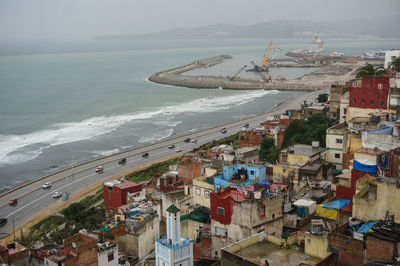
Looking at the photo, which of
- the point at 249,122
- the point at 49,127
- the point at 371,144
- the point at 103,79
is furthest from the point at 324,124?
the point at 103,79

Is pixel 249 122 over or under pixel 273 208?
under

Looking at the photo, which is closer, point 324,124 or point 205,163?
point 205,163

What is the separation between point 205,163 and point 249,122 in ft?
95.0

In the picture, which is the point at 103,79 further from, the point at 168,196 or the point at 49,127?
the point at 168,196

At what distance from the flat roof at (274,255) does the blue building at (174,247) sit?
1.93 metres

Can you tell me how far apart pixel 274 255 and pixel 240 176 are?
26.0 ft

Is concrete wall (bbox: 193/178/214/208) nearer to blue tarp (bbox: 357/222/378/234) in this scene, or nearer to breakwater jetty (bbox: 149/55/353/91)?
blue tarp (bbox: 357/222/378/234)

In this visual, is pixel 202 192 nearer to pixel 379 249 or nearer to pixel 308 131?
pixel 379 249

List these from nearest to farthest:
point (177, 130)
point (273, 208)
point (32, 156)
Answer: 1. point (273, 208)
2. point (32, 156)
3. point (177, 130)

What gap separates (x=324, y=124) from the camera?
29234mm

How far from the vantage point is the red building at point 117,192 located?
24.3 metres

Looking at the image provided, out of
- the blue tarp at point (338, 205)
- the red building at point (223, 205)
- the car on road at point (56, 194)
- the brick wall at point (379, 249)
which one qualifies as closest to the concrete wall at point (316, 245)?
the brick wall at point (379, 249)

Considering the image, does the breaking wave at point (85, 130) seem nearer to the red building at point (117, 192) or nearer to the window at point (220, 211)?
the red building at point (117, 192)

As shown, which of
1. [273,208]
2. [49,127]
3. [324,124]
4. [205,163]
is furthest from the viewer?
[49,127]
